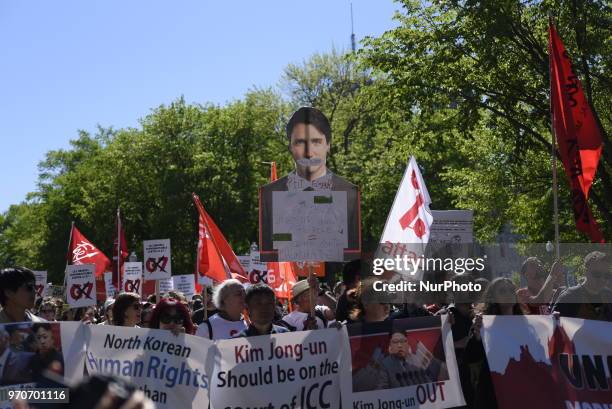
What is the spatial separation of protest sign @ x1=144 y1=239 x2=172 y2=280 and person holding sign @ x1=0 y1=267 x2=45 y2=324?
1146 cm

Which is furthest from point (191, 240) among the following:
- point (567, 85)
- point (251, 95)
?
point (567, 85)

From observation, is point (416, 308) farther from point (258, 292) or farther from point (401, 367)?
point (258, 292)

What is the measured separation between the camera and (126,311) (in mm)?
8375

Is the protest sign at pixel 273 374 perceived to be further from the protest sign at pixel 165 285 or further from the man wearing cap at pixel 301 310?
the protest sign at pixel 165 285

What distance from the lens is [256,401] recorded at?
7.83m

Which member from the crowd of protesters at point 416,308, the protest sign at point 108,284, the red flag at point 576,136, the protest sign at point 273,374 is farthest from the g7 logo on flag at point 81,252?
the protest sign at point 273,374

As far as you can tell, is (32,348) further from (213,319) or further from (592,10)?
(592,10)

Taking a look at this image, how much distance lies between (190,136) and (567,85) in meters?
46.7

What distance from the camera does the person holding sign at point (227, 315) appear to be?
8.34 meters

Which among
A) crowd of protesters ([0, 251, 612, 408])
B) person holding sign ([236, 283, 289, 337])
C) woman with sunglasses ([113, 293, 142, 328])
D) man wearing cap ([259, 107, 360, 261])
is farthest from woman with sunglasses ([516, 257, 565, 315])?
woman with sunglasses ([113, 293, 142, 328])

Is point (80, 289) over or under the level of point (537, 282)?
over

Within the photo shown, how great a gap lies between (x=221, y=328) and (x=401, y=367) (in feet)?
4.79

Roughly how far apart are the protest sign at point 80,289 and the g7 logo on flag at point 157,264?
1.07m

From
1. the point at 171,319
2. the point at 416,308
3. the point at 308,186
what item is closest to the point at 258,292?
the point at 171,319
